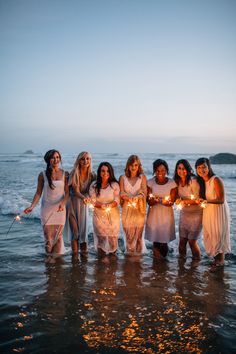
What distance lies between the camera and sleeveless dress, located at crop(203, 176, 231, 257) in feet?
19.9

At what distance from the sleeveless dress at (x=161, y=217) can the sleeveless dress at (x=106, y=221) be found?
0.82 metres

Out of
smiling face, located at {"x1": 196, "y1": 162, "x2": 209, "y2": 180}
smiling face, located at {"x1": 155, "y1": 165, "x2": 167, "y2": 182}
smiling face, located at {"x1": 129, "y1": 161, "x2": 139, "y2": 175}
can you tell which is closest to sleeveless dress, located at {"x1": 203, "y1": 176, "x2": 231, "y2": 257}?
smiling face, located at {"x1": 196, "y1": 162, "x2": 209, "y2": 180}

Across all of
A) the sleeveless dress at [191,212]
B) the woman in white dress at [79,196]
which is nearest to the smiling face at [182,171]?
the sleeveless dress at [191,212]

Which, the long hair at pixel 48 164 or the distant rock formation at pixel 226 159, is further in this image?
the distant rock formation at pixel 226 159

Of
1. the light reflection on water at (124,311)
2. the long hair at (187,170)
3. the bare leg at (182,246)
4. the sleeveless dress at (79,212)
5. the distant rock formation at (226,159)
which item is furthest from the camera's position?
the distant rock formation at (226,159)

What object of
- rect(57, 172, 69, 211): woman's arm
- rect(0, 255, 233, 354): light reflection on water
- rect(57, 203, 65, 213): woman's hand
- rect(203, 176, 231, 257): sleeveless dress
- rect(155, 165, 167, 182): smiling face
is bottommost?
rect(0, 255, 233, 354): light reflection on water

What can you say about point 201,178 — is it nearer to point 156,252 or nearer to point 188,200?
point 188,200

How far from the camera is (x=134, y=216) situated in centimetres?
649

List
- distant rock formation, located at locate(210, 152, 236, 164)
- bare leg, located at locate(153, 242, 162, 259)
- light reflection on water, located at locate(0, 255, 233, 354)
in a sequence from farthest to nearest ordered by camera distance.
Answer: distant rock formation, located at locate(210, 152, 236, 164) → bare leg, located at locate(153, 242, 162, 259) → light reflection on water, located at locate(0, 255, 233, 354)

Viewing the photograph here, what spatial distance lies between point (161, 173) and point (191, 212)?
110 cm

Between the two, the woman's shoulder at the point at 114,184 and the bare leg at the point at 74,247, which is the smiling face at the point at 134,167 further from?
the bare leg at the point at 74,247

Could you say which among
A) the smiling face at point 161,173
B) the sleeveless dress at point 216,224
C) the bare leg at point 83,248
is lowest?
the bare leg at point 83,248

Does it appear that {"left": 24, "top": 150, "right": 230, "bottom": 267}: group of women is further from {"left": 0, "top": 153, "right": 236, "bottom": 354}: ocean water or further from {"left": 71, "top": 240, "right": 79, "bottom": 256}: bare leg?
{"left": 0, "top": 153, "right": 236, "bottom": 354}: ocean water

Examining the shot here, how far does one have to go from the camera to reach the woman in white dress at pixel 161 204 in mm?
6344
